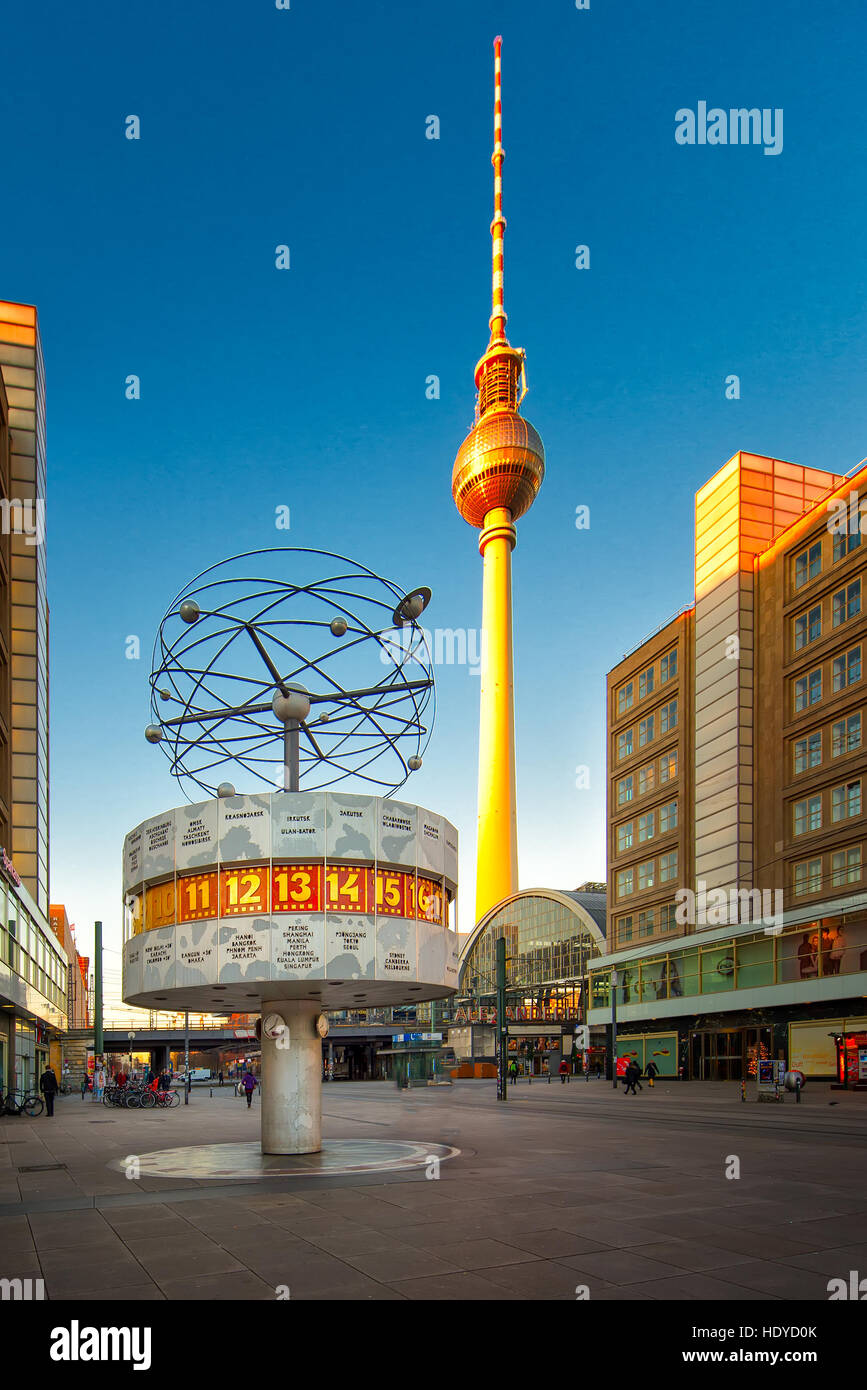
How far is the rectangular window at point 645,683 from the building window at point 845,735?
2077 centimetres

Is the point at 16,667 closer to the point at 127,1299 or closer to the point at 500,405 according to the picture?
the point at 127,1299

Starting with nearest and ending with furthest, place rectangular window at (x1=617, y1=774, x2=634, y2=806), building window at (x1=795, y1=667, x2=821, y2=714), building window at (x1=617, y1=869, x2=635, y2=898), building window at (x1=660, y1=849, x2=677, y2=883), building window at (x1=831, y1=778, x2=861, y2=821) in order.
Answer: building window at (x1=831, y1=778, x2=861, y2=821) < building window at (x1=795, y1=667, x2=821, y2=714) < building window at (x1=660, y1=849, x2=677, y2=883) < building window at (x1=617, y1=869, x2=635, y2=898) < rectangular window at (x1=617, y1=774, x2=634, y2=806)

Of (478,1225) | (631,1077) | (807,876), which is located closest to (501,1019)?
(631,1077)

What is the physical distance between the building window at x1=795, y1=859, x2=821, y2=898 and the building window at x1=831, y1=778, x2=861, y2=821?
2.70m

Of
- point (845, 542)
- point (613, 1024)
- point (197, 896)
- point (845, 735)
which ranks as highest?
point (845, 542)

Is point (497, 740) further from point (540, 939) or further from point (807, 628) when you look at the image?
point (807, 628)

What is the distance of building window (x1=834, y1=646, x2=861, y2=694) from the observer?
159 ft

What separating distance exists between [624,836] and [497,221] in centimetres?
10514

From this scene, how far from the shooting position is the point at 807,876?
5156 cm

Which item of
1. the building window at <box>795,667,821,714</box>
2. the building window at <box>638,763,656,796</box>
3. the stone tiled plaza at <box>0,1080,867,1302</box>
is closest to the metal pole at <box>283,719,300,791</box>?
the stone tiled plaza at <box>0,1080,867,1302</box>

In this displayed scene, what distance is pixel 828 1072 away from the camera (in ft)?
154

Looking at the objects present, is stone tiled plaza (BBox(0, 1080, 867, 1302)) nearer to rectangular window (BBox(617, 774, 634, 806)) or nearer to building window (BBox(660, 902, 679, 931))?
building window (BBox(660, 902, 679, 931))

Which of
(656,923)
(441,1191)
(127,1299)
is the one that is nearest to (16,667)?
(656,923)
